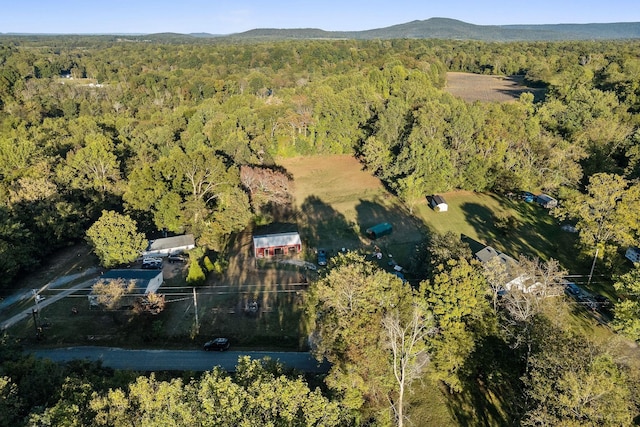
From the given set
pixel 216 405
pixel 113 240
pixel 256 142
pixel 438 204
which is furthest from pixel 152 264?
pixel 438 204

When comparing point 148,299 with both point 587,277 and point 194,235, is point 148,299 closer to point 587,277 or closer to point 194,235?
point 194,235

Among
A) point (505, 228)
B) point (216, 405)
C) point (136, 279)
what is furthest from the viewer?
point (505, 228)

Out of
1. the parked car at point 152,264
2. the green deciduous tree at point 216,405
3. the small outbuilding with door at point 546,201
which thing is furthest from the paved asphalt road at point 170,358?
the small outbuilding with door at point 546,201

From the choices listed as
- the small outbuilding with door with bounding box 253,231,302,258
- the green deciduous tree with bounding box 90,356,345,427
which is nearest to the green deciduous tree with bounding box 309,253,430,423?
the green deciduous tree with bounding box 90,356,345,427

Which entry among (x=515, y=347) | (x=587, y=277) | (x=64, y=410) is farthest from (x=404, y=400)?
(x=587, y=277)

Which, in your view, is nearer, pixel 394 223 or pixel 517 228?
pixel 517 228

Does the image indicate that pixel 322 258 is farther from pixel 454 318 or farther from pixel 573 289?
pixel 573 289

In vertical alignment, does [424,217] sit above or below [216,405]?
below
